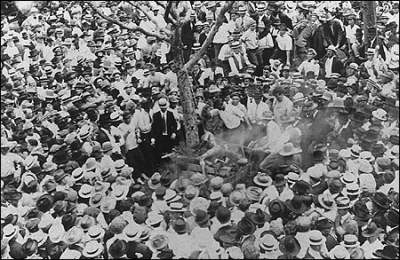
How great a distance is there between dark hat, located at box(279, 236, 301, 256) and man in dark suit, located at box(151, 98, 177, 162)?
1.72 m

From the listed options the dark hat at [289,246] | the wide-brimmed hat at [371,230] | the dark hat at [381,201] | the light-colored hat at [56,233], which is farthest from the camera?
the light-colored hat at [56,233]

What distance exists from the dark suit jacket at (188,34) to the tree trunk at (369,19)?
6.88ft

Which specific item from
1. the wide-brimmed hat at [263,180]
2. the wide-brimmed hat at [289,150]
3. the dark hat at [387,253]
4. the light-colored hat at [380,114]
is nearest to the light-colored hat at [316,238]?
the dark hat at [387,253]

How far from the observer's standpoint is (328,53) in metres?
7.28

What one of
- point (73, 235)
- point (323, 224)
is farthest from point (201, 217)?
point (73, 235)

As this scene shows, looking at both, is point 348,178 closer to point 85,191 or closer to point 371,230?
point 371,230

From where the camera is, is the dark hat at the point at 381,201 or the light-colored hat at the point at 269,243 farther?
the dark hat at the point at 381,201

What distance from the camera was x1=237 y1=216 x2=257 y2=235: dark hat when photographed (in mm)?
6793

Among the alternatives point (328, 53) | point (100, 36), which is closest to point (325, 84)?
point (328, 53)

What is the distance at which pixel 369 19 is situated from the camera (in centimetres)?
738

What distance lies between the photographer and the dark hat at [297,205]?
22.4 ft

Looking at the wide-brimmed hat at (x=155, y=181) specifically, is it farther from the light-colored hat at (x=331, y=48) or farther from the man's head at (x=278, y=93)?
the light-colored hat at (x=331, y=48)

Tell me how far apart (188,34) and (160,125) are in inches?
45.7

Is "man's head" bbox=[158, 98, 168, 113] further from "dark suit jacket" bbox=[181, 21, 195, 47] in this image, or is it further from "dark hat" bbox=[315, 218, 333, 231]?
"dark hat" bbox=[315, 218, 333, 231]
